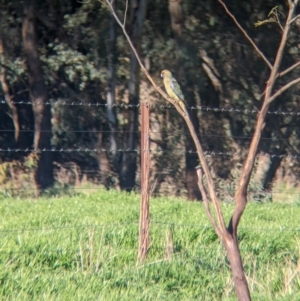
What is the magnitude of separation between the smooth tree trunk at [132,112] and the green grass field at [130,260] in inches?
229

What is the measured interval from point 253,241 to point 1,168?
799cm

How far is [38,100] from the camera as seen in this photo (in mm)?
15852

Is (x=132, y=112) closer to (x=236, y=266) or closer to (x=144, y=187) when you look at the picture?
(x=144, y=187)

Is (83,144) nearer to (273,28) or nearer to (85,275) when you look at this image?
(273,28)

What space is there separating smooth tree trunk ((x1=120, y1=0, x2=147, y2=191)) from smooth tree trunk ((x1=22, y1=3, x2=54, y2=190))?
1369 mm

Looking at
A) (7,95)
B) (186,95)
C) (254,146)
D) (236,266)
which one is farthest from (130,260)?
(7,95)

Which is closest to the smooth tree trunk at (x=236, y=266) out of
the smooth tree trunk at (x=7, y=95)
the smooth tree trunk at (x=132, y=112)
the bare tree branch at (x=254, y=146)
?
the bare tree branch at (x=254, y=146)

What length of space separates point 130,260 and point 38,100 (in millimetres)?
8390

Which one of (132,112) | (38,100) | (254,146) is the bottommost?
(132,112)

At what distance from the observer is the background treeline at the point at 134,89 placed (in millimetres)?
15281

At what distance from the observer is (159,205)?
35.7 ft

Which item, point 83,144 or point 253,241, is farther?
point 83,144

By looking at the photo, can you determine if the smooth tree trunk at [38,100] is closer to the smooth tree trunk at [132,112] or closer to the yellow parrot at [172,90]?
the smooth tree trunk at [132,112]

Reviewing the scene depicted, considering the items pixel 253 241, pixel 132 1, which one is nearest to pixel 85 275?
pixel 253 241
